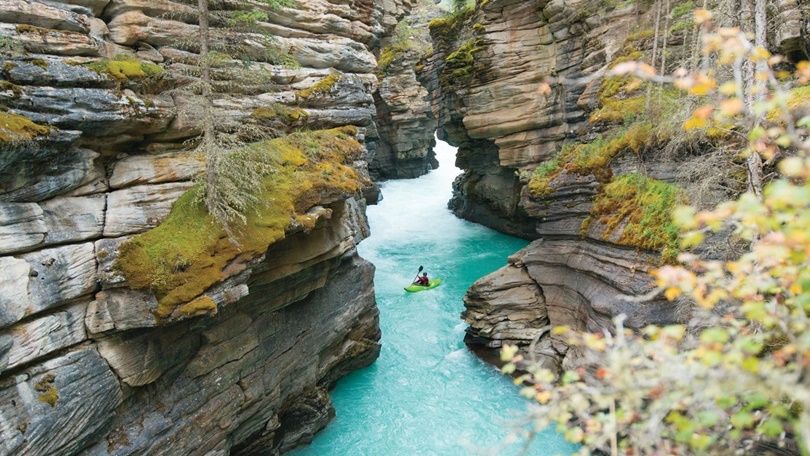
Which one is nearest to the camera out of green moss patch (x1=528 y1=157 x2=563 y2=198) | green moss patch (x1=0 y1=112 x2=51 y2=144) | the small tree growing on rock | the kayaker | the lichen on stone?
green moss patch (x1=0 y1=112 x2=51 y2=144)

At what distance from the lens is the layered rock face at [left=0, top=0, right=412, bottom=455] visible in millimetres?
6602

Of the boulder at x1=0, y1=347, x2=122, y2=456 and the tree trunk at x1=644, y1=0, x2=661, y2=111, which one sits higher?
the tree trunk at x1=644, y1=0, x2=661, y2=111

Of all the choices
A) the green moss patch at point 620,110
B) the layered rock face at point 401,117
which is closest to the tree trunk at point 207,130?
the green moss patch at point 620,110

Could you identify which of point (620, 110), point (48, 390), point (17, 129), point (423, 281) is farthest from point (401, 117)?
point (48, 390)

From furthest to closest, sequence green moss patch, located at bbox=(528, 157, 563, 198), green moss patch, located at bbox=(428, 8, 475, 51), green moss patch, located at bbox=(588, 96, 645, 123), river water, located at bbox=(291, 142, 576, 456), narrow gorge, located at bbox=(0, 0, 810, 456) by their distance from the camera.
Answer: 1. green moss patch, located at bbox=(428, 8, 475, 51)
2. green moss patch, located at bbox=(528, 157, 563, 198)
3. green moss patch, located at bbox=(588, 96, 645, 123)
4. river water, located at bbox=(291, 142, 576, 456)
5. narrow gorge, located at bbox=(0, 0, 810, 456)

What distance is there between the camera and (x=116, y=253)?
7484mm

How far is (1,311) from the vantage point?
6.17 m

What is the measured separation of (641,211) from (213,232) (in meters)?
10.1

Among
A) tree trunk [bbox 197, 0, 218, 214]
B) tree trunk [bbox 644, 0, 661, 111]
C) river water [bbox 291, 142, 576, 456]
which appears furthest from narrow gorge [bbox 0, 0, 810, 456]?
river water [bbox 291, 142, 576, 456]

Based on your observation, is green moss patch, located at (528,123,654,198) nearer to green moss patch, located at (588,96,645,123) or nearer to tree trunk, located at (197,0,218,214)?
green moss patch, located at (588,96,645,123)

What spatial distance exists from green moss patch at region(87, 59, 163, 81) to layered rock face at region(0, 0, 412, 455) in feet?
0.08

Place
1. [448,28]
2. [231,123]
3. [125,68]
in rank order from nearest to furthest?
[125,68], [231,123], [448,28]

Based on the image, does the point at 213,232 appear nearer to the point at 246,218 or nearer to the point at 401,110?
the point at 246,218

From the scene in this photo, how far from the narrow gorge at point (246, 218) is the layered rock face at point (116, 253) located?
4 centimetres
